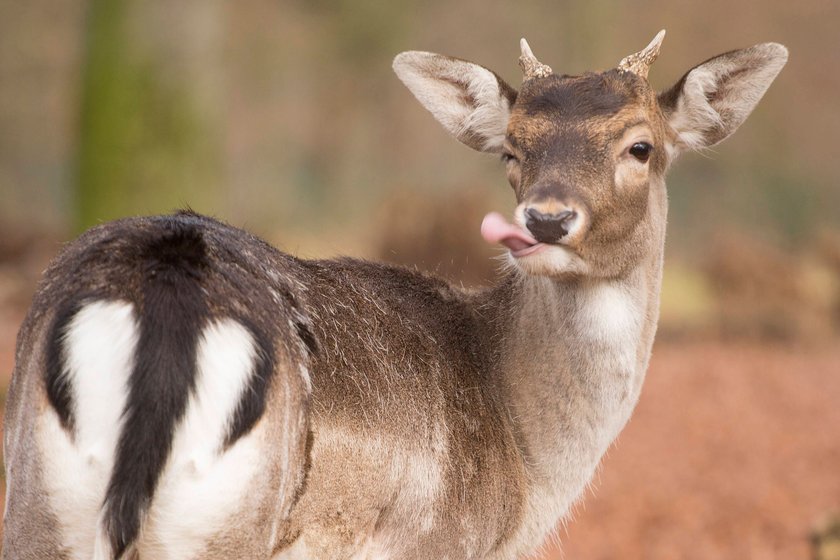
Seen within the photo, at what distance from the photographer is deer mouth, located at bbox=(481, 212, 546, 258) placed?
13.1ft

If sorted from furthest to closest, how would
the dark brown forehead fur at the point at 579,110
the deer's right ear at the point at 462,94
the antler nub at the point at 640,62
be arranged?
the deer's right ear at the point at 462,94
the antler nub at the point at 640,62
the dark brown forehead fur at the point at 579,110

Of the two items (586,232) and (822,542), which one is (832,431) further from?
(586,232)

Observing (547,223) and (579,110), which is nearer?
(547,223)

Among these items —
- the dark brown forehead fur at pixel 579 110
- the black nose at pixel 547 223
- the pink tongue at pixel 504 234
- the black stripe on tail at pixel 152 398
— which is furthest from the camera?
the dark brown forehead fur at pixel 579 110

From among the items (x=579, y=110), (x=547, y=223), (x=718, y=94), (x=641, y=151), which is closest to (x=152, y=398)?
(x=547, y=223)

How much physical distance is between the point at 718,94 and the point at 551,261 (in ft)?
4.57

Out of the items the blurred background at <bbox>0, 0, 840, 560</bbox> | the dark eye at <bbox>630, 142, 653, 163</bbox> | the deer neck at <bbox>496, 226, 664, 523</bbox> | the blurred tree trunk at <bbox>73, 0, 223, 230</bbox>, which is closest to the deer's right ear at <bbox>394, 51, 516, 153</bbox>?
the dark eye at <bbox>630, 142, 653, 163</bbox>

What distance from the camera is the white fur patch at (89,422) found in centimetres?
298

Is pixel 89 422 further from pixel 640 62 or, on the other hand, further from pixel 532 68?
pixel 640 62

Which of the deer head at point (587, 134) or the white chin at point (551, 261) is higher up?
the deer head at point (587, 134)

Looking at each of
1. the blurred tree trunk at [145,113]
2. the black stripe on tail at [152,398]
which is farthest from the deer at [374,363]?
the blurred tree trunk at [145,113]

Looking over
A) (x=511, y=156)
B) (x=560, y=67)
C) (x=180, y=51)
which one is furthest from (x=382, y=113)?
(x=511, y=156)

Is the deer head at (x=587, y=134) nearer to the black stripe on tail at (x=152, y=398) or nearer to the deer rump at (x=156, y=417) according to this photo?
the deer rump at (x=156, y=417)

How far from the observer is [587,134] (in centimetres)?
446
